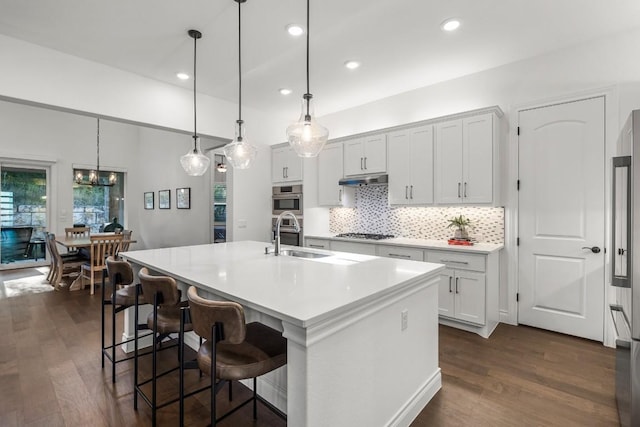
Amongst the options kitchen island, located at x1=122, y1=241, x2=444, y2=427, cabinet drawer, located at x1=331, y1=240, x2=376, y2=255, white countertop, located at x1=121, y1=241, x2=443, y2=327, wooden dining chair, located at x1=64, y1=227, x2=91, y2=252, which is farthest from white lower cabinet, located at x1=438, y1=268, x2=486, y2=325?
wooden dining chair, located at x1=64, y1=227, x2=91, y2=252

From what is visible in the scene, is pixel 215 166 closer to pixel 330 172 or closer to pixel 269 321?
pixel 330 172

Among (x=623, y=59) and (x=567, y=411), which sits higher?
(x=623, y=59)

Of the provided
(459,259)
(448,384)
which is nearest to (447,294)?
(459,259)

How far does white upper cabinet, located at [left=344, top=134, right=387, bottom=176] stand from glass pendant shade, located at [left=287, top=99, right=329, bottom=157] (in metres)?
1.80

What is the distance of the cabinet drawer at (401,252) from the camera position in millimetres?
3555

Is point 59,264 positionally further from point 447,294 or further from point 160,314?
point 447,294

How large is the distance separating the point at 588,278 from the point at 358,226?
8.98ft

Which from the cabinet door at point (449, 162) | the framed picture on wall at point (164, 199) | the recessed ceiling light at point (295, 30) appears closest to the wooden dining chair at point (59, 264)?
the framed picture on wall at point (164, 199)

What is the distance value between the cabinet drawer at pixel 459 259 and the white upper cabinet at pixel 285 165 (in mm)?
2372

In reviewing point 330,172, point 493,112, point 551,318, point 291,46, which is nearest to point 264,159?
point 330,172

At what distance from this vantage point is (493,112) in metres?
3.28

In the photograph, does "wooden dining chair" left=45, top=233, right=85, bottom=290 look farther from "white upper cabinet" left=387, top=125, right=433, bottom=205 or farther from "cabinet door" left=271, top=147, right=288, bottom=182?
"white upper cabinet" left=387, top=125, right=433, bottom=205

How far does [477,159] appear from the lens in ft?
11.1

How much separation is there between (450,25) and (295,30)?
1352 mm
